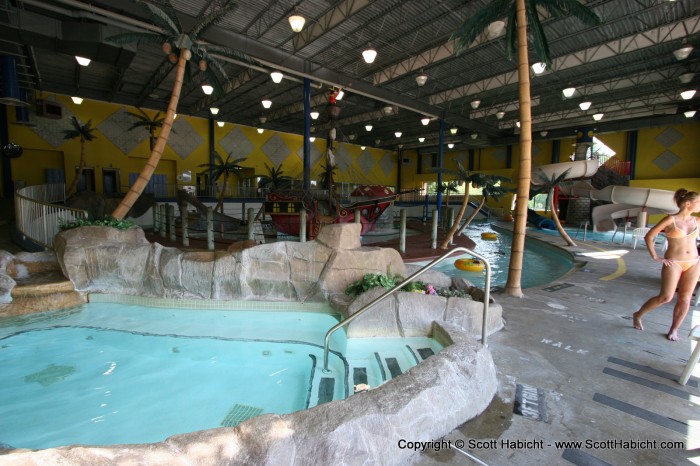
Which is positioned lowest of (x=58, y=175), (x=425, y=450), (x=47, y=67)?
(x=425, y=450)

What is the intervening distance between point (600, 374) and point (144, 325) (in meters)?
6.10

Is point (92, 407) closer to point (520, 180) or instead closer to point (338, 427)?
point (338, 427)

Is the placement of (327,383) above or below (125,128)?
below

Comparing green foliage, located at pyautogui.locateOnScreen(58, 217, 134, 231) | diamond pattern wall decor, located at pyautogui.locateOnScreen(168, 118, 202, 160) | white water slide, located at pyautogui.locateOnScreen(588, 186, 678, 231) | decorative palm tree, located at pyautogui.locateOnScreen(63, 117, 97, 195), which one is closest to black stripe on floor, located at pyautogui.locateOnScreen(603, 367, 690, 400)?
green foliage, located at pyautogui.locateOnScreen(58, 217, 134, 231)

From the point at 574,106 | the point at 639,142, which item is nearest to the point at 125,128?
the point at 574,106

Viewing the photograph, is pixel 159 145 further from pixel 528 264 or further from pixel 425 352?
pixel 528 264

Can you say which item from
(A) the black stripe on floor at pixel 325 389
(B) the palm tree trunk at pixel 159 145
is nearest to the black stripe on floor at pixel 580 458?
(A) the black stripe on floor at pixel 325 389

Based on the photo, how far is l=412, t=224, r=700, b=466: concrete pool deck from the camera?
2250mm

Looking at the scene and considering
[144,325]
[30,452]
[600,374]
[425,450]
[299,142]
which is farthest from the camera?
[299,142]

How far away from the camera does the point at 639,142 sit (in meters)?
21.0

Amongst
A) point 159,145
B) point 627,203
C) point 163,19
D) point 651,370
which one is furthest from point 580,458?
point 627,203

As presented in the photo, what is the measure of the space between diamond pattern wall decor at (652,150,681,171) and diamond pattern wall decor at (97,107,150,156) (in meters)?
31.0

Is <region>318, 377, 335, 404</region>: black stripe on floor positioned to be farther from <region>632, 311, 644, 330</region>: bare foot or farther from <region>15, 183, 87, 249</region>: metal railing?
<region>15, 183, 87, 249</region>: metal railing

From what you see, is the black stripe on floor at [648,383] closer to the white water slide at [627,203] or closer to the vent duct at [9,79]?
the white water slide at [627,203]
